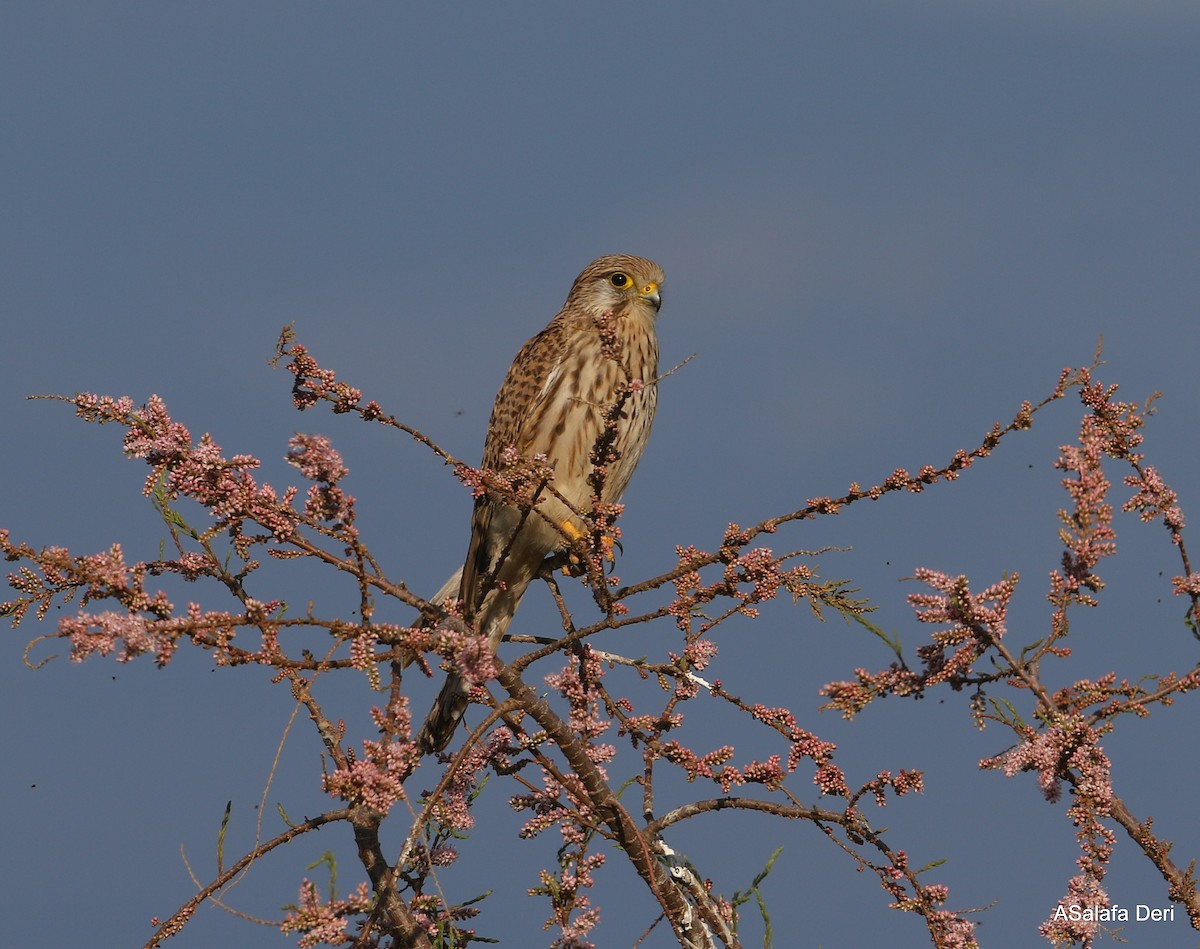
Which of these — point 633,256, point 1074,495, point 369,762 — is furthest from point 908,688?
point 633,256

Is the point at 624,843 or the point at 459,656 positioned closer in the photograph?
the point at 459,656

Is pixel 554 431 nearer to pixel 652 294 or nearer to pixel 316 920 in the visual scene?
pixel 652 294

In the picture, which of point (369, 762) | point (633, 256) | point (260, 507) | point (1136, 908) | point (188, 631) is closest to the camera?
point (188, 631)

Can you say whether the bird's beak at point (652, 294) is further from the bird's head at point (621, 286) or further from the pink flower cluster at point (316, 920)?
the pink flower cluster at point (316, 920)

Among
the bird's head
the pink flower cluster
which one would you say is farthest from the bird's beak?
the pink flower cluster

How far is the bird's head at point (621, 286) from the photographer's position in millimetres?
7270

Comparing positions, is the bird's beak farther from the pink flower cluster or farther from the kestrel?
the pink flower cluster

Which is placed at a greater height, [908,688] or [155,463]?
[155,463]

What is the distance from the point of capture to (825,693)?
10.8 ft

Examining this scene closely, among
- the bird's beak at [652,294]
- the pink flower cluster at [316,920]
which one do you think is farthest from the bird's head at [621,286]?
the pink flower cluster at [316,920]

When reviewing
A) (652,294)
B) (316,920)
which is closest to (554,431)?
(652,294)

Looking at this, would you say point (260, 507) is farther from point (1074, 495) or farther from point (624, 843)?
point (1074, 495)

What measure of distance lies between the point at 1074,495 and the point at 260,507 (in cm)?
194

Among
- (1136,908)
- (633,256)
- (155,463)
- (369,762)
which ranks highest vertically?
(633,256)
